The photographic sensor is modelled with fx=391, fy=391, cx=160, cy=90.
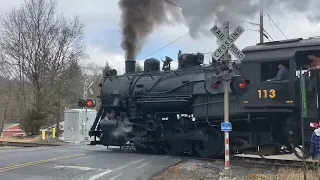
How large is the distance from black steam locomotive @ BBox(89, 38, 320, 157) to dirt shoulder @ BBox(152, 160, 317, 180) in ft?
4.19

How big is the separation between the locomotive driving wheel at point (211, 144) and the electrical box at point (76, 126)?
45.7 feet

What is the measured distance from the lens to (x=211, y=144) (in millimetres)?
13992

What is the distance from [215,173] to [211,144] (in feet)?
10.9

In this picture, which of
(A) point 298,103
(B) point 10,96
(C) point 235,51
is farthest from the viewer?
(B) point 10,96

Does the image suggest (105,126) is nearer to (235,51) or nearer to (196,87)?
Result: (196,87)

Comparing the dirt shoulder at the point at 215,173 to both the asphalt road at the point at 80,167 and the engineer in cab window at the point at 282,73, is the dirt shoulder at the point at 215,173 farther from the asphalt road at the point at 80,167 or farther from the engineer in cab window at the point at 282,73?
the engineer in cab window at the point at 282,73

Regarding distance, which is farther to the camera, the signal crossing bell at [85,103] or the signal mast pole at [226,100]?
the signal crossing bell at [85,103]

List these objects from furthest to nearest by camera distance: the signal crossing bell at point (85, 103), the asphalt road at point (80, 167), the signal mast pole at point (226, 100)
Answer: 1. the signal crossing bell at point (85, 103)
2. the asphalt road at point (80, 167)
3. the signal mast pole at point (226, 100)

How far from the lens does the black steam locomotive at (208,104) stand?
11.0 metres

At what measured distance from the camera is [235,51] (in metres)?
9.45

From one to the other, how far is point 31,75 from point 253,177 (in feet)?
88.7

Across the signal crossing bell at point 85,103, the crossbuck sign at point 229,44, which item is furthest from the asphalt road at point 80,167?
the signal crossing bell at point 85,103

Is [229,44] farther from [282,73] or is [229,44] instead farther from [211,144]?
[211,144]

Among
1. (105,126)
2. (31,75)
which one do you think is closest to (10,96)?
(31,75)
